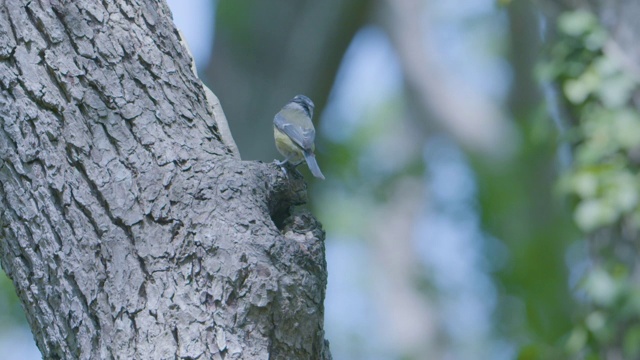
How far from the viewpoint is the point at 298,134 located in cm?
282

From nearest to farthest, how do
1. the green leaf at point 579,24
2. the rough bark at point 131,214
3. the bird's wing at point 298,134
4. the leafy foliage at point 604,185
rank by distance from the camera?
the rough bark at point 131,214 → the bird's wing at point 298,134 → the leafy foliage at point 604,185 → the green leaf at point 579,24

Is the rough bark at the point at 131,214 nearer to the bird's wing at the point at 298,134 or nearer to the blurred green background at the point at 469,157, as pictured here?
the bird's wing at the point at 298,134

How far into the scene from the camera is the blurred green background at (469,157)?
13.1 ft

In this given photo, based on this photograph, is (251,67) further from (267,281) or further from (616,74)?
(267,281)

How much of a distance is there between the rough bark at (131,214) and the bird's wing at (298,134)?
2.41ft

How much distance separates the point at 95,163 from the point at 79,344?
379mm

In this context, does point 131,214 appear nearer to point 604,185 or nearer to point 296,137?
point 296,137

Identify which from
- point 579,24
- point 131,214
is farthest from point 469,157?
point 131,214

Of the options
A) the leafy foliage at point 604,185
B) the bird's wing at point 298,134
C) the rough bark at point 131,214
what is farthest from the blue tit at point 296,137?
the leafy foliage at point 604,185

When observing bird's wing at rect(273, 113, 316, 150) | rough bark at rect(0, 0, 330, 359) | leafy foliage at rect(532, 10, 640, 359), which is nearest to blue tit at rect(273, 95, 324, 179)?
bird's wing at rect(273, 113, 316, 150)

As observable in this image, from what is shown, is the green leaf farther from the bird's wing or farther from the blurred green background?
the bird's wing

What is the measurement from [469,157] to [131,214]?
848cm

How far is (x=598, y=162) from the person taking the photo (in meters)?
4.05

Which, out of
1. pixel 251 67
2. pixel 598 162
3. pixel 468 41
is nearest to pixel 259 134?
pixel 251 67
